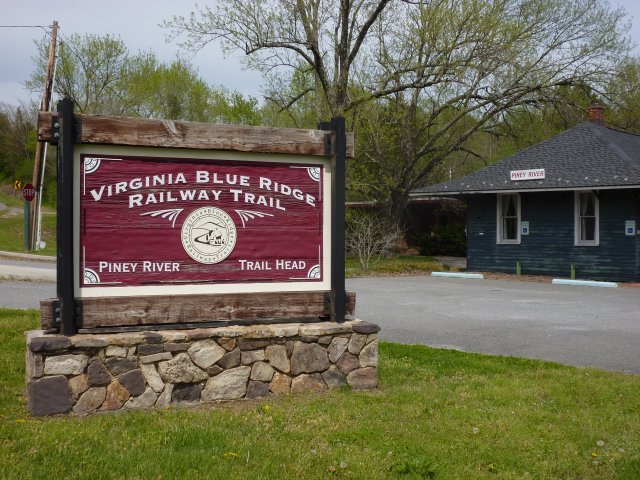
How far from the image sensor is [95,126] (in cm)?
577

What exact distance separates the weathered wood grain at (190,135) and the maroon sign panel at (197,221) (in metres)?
0.15

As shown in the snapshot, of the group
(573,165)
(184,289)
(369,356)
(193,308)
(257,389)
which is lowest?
(257,389)

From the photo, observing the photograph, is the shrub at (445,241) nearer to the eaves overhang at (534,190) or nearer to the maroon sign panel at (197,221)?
the eaves overhang at (534,190)

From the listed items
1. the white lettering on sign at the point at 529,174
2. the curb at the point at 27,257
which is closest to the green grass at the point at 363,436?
the white lettering on sign at the point at 529,174

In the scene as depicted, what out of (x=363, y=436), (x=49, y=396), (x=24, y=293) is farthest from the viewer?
(x=24, y=293)

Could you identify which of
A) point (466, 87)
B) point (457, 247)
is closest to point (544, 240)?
point (466, 87)

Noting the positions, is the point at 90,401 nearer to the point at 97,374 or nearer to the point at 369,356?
the point at 97,374

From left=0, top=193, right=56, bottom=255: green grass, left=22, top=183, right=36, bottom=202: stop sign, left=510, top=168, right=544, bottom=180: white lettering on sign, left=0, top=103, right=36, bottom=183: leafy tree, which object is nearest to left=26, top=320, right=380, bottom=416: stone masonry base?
left=510, top=168, right=544, bottom=180: white lettering on sign

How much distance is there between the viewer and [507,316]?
41.0ft

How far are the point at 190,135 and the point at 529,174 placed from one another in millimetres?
18720

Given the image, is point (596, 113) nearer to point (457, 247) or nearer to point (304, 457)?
point (457, 247)

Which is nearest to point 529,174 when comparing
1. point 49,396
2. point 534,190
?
point 534,190

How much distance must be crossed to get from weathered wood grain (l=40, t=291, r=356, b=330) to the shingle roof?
16.1 m

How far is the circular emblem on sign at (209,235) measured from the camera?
20.1 ft
